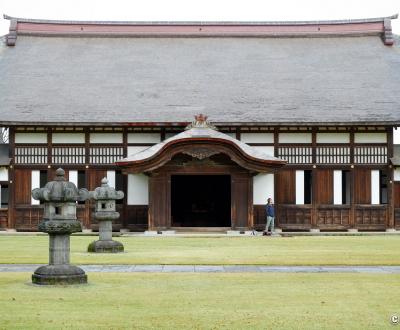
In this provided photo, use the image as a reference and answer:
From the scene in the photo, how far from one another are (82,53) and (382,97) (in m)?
15.1

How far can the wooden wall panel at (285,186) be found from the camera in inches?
1508

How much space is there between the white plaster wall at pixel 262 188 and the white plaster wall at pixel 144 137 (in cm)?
469

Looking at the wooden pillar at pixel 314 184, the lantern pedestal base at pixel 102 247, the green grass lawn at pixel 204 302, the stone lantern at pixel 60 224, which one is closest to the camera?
the green grass lawn at pixel 204 302

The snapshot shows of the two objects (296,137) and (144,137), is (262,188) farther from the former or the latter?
(144,137)

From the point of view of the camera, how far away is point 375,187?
126 feet

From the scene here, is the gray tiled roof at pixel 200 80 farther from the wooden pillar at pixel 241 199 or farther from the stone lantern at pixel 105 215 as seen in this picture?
the stone lantern at pixel 105 215

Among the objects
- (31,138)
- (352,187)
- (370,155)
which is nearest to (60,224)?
(31,138)

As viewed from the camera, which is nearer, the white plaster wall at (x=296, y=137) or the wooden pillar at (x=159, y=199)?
the wooden pillar at (x=159, y=199)

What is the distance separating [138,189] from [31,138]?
5225 mm

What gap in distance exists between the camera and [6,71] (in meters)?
42.1

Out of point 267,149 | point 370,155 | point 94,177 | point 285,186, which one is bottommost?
point 285,186

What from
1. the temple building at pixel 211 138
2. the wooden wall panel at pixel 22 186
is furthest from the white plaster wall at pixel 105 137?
the wooden wall panel at pixel 22 186

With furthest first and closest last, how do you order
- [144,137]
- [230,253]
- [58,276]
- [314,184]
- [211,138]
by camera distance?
[144,137] < [314,184] < [211,138] < [230,253] < [58,276]

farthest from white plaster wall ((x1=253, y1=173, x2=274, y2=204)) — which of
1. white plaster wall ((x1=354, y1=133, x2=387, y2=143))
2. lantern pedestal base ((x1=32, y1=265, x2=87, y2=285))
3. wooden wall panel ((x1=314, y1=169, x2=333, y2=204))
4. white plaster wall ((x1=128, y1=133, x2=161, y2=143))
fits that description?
lantern pedestal base ((x1=32, y1=265, x2=87, y2=285))
